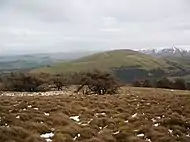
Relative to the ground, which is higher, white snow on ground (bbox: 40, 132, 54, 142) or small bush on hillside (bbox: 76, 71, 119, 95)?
white snow on ground (bbox: 40, 132, 54, 142)

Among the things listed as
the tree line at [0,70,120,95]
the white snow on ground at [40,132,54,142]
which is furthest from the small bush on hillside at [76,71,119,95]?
the white snow on ground at [40,132,54,142]

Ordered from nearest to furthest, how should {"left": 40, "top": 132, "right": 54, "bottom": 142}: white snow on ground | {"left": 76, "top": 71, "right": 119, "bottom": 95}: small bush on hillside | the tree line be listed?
{"left": 40, "top": 132, "right": 54, "bottom": 142}: white snow on ground < {"left": 76, "top": 71, "right": 119, "bottom": 95}: small bush on hillside < the tree line

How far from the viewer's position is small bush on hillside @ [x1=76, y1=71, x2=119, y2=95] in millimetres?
68750

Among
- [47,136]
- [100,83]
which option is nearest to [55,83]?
[100,83]

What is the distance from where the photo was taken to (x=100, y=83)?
6888 cm

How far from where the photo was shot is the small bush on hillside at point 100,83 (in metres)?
68.8

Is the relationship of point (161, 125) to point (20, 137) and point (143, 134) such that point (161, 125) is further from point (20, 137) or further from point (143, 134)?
point (20, 137)

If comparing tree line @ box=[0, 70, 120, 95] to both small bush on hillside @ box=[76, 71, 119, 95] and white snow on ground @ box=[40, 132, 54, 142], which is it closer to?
small bush on hillside @ box=[76, 71, 119, 95]

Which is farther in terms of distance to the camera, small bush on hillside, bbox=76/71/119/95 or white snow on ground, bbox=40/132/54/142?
small bush on hillside, bbox=76/71/119/95

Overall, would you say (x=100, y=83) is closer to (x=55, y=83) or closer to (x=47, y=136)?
(x=55, y=83)

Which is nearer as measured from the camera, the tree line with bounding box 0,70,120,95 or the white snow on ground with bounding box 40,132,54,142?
the white snow on ground with bounding box 40,132,54,142

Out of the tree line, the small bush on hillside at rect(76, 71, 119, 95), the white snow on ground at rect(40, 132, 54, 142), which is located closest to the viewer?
the white snow on ground at rect(40, 132, 54, 142)

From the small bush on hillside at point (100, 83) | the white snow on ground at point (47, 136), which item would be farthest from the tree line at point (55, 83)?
the white snow on ground at point (47, 136)

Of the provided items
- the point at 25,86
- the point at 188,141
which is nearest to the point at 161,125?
the point at 188,141
